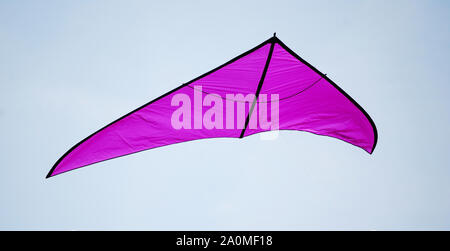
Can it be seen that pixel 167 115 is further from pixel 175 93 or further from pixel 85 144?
pixel 85 144

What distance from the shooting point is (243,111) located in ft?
12.1

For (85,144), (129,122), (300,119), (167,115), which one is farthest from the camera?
(300,119)

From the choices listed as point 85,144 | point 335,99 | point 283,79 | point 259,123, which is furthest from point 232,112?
point 85,144

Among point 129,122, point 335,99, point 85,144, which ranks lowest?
point 85,144

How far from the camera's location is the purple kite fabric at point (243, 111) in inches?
116

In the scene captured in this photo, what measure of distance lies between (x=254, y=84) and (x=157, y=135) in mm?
1291

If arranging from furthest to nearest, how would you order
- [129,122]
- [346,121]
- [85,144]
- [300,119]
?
[300,119]
[346,121]
[129,122]
[85,144]

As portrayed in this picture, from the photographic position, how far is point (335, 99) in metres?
3.37

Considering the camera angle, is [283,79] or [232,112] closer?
[283,79]

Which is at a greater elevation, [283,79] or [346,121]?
[283,79]

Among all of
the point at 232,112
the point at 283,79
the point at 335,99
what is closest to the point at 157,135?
the point at 232,112

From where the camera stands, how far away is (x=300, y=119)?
12.6 feet

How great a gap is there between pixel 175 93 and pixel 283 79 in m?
1.18

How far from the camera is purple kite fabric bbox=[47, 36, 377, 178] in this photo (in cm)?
295
